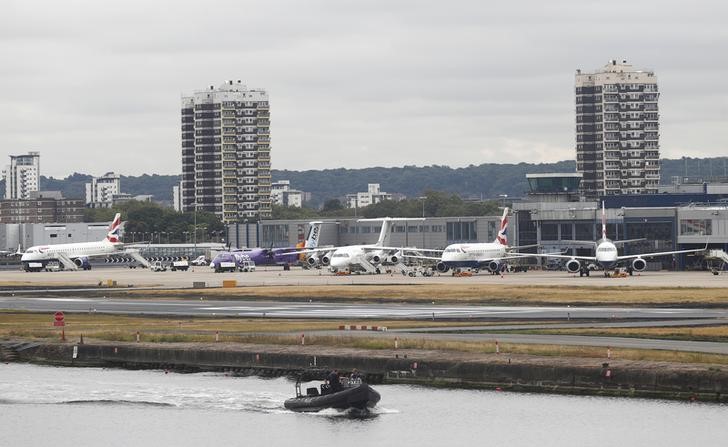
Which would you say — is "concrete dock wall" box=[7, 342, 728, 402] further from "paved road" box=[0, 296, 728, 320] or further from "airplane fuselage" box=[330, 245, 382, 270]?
"airplane fuselage" box=[330, 245, 382, 270]

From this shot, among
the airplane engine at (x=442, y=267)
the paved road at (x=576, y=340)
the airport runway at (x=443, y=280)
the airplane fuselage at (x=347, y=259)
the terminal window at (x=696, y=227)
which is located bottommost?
the paved road at (x=576, y=340)

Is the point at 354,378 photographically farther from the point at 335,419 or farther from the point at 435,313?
the point at 435,313

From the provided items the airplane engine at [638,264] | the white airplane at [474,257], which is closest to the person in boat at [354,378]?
the airplane engine at [638,264]

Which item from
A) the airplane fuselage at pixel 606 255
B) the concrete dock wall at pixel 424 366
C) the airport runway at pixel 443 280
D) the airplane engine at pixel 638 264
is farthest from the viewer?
the airplane engine at pixel 638 264

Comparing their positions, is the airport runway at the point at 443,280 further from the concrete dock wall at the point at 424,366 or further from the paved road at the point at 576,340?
the concrete dock wall at the point at 424,366

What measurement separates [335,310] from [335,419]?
50.0m

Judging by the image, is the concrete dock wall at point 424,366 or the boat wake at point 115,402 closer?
the concrete dock wall at point 424,366

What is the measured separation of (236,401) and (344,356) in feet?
30.4

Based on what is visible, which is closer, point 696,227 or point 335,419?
point 335,419

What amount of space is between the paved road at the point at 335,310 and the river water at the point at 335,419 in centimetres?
3149

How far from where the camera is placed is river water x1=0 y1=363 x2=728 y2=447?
64062 millimetres

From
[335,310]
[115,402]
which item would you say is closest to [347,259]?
[335,310]

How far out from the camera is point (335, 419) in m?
70.6

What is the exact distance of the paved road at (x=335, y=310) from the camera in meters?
106
